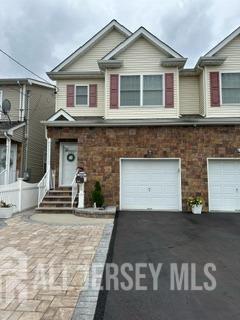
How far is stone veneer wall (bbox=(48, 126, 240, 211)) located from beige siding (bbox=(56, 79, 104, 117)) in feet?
6.36

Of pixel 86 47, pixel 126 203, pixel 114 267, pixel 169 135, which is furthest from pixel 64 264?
pixel 86 47

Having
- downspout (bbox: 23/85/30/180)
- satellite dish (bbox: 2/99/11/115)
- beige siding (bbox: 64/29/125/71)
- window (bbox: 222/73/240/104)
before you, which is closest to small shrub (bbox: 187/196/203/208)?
window (bbox: 222/73/240/104)

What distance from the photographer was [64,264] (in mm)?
5273

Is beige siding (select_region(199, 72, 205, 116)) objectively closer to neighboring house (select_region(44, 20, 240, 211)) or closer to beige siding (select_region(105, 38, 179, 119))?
neighboring house (select_region(44, 20, 240, 211))

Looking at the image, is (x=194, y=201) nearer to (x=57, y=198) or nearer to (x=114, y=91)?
(x=57, y=198)

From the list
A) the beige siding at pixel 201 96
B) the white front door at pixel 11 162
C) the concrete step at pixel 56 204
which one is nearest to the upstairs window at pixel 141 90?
the beige siding at pixel 201 96

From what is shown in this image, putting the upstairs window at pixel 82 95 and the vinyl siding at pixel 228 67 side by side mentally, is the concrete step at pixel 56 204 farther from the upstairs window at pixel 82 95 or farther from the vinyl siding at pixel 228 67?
the vinyl siding at pixel 228 67

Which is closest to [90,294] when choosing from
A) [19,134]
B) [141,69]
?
[141,69]

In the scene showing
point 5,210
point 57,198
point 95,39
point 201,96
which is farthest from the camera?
point 95,39

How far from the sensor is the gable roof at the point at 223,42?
1284 cm

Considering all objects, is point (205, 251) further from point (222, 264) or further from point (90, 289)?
point (90, 289)

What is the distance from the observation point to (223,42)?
1291cm

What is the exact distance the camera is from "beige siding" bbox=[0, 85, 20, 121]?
16.2 m

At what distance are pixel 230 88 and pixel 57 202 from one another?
9.20 meters
